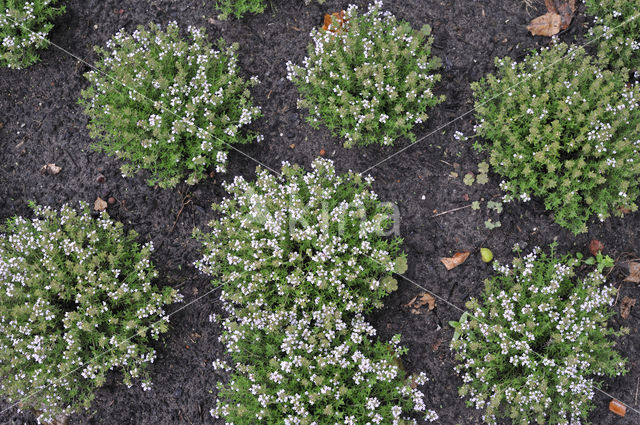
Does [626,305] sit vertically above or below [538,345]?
below

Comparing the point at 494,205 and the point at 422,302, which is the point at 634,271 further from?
the point at 422,302

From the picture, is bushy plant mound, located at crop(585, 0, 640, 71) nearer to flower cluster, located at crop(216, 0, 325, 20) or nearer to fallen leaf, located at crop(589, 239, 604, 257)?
fallen leaf, located at crop(589, 239, 604, 257)

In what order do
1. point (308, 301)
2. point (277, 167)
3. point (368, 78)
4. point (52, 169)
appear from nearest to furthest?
point (308, 301), point (368, 78), point (277, 167), point (52, 169)

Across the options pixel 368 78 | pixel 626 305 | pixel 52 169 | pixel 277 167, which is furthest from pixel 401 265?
pixel 52 169

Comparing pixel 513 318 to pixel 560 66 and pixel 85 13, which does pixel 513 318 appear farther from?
pixel 85 13

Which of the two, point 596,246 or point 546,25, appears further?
point 546,25

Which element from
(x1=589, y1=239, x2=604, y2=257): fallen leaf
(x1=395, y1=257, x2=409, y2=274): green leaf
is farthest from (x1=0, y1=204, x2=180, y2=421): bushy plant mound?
(x1=589, y1=239, x2=604, y2=257): fallen leaf
